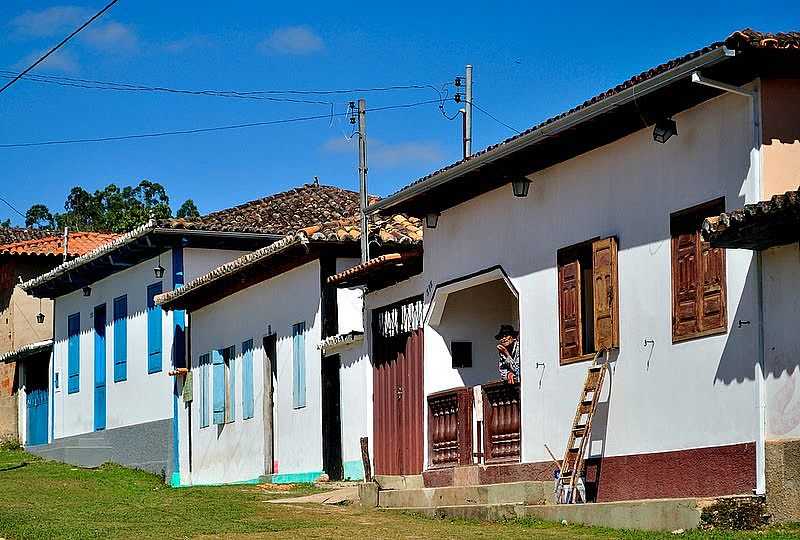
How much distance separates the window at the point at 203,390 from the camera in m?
26.3

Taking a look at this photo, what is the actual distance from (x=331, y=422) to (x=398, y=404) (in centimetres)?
245

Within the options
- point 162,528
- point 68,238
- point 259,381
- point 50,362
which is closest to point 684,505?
point 162,528

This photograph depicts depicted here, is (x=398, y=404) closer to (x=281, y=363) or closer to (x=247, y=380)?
(x=281, y=363)

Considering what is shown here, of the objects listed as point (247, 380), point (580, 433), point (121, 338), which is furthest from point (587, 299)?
point (121, 338)

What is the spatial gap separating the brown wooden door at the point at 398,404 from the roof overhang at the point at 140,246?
787 cm

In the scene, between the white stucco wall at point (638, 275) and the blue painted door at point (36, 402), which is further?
the blue painted door at point (36, 402)

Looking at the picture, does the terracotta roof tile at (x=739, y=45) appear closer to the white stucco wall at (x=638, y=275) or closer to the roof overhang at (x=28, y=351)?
the white stucco wall at (x=638, y=275)

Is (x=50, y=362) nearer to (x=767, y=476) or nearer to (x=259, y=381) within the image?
(x=259, y=381)

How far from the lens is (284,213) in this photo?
97.8ft

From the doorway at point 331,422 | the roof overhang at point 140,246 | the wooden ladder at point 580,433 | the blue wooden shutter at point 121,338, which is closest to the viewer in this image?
the wooden ladder at point 580,433

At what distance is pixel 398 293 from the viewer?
63.7 feet

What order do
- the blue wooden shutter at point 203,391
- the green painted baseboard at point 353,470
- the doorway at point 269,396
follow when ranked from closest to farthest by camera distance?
the green painted baseboard at point 353,470 < the doorway at point 269,396 < the blue wooden shutter at point 203,391

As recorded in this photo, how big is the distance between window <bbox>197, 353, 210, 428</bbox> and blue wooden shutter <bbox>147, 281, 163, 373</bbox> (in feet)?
5.02

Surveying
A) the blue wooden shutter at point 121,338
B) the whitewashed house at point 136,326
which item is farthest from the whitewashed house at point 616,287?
the blue wooden shutter at point 121,338
